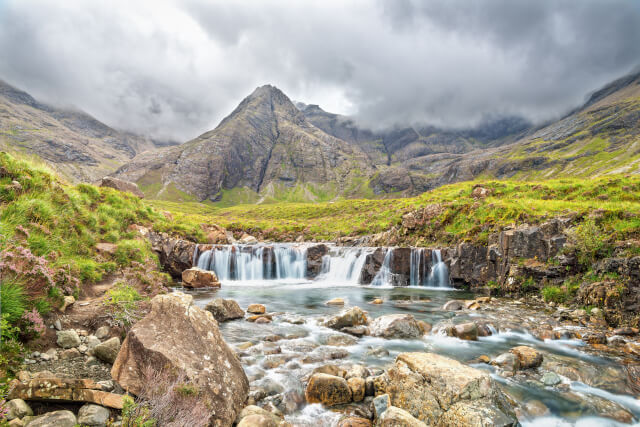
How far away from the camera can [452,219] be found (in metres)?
29.9

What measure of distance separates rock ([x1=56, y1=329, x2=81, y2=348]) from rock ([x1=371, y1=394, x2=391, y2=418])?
7481 mm

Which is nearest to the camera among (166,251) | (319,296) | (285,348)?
(285,348)

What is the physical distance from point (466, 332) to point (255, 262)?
2585cm

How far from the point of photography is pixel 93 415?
4.76 m

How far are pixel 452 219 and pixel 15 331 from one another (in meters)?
31.4

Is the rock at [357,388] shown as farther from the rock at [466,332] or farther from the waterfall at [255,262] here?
the waterfall at [255,262]

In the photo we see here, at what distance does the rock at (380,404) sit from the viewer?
23.0 feet

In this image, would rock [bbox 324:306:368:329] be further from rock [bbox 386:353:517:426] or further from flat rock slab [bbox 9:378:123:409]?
flat rock slab [bbox 9:378:123:409]

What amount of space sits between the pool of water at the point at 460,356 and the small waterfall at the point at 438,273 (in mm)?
6138

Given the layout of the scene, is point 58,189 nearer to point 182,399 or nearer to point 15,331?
point 15,331

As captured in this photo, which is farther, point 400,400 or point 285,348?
point 285,348

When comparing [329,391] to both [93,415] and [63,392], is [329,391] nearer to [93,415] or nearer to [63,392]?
[93,415]

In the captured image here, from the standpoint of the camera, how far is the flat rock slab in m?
4.62

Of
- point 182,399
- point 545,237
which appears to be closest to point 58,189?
point 182,399
